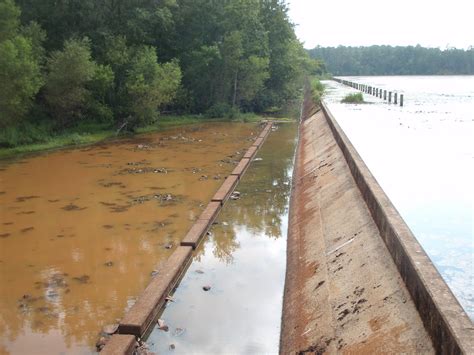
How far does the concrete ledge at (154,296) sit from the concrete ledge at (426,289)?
354cm

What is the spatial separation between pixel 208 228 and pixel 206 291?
3.15 metres

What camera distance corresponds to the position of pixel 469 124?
85.3 feet

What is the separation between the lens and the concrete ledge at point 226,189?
13.3 m

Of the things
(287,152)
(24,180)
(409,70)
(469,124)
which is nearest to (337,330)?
(24,180)

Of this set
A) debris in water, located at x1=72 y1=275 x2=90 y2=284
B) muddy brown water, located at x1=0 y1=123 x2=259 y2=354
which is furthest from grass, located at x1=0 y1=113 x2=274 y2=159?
debris in water, located at x1=72 y1=275 x2=90 y2=284

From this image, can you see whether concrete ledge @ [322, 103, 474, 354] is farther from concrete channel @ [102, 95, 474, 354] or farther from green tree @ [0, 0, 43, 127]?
green tree @ [0, 0, 43, 127]

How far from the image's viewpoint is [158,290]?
7680mm

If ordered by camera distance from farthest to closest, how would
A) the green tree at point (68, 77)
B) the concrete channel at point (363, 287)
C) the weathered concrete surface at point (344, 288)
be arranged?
the green tree at point (68, 77) < the weathered concrete surface at point (344, 288) < the concrete channel at point (363, 287)

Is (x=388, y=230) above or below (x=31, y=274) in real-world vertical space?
above

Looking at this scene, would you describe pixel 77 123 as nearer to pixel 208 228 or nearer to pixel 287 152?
pixel 287 152

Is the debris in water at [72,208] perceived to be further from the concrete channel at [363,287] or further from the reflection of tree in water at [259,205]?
the concrete channel at [363,287]

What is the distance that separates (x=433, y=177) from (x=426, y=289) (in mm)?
9528

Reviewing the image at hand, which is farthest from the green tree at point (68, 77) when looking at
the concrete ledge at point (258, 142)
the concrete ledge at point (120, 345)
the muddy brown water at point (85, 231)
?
the concrete ledge at point (120, 345)

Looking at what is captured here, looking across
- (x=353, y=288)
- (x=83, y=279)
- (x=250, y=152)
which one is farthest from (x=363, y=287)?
(x=250, y=152)
